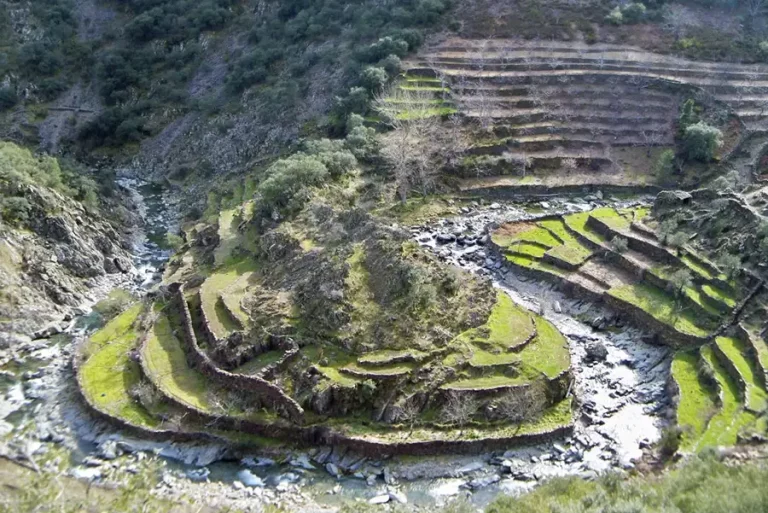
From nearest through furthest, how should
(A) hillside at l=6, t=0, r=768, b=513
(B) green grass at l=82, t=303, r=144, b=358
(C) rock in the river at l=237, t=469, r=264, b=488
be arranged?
(C) rock in the river at l=237, t=469, r=264, b=488
(A) hillside at l=6, t=0, r=768, b=513
(B) green grass at l=82, t=303, r=144, b=358

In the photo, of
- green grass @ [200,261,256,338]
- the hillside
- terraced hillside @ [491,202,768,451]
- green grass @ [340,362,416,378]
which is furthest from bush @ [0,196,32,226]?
terraced hillside @ [491,202,768,451]

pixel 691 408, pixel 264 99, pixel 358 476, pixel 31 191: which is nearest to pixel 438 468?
pixel 358 476

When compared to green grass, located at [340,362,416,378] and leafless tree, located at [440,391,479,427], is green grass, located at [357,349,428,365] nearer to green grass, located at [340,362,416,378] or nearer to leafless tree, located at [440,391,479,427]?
green grass, located at [340,362,416,378]

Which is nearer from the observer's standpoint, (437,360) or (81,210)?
(437,360)

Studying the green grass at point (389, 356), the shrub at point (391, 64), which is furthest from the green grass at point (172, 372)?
the shrub at point (391, 64)

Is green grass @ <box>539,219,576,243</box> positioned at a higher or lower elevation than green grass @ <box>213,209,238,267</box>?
lower

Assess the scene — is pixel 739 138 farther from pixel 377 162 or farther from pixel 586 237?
pixel 377 162
